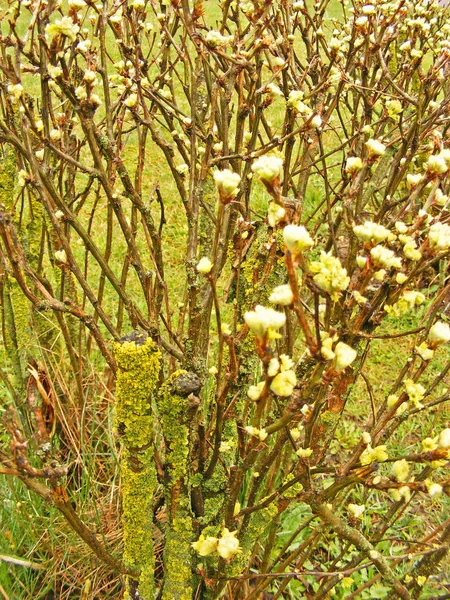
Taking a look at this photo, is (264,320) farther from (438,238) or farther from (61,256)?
(61,256)

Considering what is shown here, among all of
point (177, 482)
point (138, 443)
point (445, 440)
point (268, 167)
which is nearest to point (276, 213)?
point (268, 167)

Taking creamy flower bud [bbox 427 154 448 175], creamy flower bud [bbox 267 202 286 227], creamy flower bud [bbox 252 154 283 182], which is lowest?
creamy flower bud [bbox 267 202 286 227]

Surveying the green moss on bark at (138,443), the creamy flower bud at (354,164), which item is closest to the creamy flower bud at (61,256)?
the green moss on bark at (138,443)

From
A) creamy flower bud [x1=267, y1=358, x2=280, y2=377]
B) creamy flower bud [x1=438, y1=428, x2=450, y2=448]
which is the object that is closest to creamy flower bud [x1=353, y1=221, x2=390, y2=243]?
creamy flower bud [x1=267, y1=358, x2=280, y2=377]

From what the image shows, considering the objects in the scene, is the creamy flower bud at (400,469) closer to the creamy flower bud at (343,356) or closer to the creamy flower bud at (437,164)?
the creamy flower bud at (343,356)

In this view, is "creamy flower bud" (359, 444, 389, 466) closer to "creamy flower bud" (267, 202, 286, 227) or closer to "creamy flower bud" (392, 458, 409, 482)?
"creamy flower bud" (392, 458, 409, 482)

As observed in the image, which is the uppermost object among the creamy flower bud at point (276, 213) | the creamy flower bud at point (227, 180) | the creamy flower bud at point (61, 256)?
the creamy flower bud at point (61, 256)

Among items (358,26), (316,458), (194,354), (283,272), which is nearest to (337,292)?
(194,354)

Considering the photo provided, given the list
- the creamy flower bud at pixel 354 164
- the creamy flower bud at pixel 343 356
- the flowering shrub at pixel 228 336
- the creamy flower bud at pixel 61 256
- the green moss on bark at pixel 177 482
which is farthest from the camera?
the creamy flower bud at pixel 61 256

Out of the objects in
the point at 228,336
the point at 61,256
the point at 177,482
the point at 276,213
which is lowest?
Answer: the point at 177,482

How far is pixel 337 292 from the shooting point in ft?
2.90

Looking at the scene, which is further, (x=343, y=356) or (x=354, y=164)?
(x=354, y=164)

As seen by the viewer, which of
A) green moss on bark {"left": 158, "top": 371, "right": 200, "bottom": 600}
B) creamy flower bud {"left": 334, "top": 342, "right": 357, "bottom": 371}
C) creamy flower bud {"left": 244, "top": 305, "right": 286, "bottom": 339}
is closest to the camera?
creamy flower bud {"left": 244, "top": 305, "right": 286, "bottom": 339}

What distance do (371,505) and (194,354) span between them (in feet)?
5.33
